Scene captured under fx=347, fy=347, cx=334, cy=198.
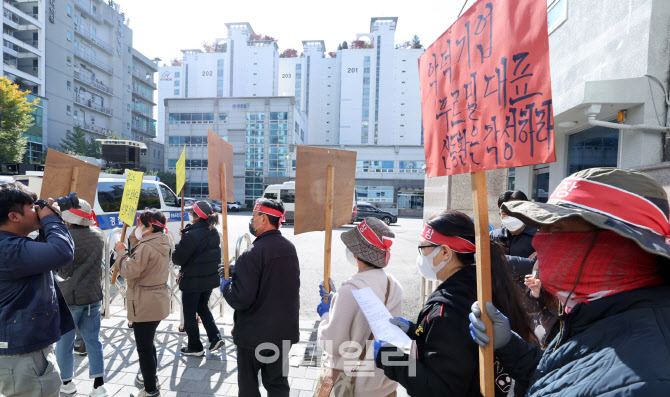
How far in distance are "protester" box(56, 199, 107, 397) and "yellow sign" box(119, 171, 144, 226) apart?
33.6 inches

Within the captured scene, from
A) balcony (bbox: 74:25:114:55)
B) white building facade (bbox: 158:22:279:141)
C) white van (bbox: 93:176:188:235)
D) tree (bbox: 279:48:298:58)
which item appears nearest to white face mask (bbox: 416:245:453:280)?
white van (bbox: 93:176:188:235)

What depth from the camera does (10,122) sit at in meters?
21.7

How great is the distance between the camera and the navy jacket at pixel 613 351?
798 mm

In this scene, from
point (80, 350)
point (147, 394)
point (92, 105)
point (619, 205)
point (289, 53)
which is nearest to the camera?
point (619, 205)

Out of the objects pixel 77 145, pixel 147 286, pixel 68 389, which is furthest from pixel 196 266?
pixel 77 145

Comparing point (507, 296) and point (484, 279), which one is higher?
point (484, 279)

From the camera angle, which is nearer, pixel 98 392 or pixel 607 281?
pixel 607 281

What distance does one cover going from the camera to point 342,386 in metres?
2.20

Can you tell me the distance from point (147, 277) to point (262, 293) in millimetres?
1477

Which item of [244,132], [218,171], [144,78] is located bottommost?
[218,171]

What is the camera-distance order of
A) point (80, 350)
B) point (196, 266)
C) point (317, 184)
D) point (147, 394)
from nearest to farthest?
1. point (317, 184)
2. point (147, 394)
3. point (196, 266)
4. point (80, 350)

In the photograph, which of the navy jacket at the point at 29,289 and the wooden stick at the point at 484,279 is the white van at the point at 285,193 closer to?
the navy jacket at the point at 29,289

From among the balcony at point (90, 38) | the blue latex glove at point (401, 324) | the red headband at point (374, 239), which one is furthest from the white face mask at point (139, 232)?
the balcony at point (90, 38)

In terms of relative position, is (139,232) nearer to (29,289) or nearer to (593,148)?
(29,289)
